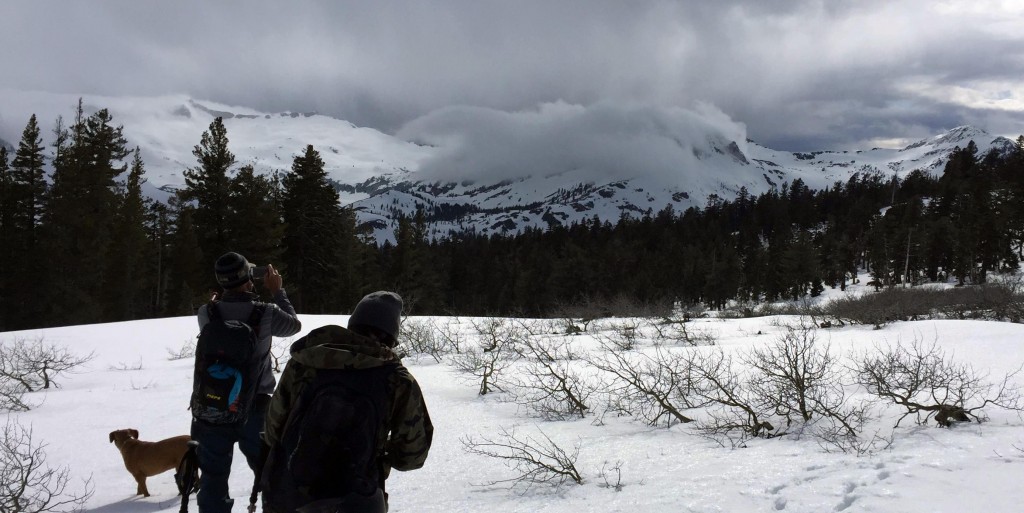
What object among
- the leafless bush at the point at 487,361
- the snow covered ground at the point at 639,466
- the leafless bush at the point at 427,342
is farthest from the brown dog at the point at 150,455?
the leafless bush at the point at 427,342

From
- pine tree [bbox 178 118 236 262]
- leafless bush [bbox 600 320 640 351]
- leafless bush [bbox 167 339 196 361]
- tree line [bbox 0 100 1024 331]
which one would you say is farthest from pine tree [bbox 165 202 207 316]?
leafless bush [bbox 600 320 640 351]

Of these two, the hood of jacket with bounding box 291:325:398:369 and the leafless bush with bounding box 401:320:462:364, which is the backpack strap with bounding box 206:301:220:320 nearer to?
the hood of jacket with bounding box 291:325:398:369

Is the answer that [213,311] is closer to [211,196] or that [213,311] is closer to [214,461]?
[214,461]

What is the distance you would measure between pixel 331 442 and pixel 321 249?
105ft

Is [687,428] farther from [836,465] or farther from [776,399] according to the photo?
[836,465]

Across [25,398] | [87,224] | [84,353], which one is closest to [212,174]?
[87,224]

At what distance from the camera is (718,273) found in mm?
62344

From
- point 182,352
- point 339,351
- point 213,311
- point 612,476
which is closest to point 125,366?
point 182,352

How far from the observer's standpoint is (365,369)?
2070 mm

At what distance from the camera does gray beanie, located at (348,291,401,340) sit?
2.24 meters

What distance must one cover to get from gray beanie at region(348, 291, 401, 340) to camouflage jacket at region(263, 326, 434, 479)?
10 centimetres

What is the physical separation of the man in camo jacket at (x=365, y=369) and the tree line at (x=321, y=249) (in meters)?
18.9

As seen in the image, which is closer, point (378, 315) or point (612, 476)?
point (378, 315)

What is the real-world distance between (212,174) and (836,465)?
100 feet
